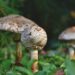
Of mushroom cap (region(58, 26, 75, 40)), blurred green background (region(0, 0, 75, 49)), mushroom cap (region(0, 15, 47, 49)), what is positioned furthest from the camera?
blurred green background (region(0, 0, 75, 49))

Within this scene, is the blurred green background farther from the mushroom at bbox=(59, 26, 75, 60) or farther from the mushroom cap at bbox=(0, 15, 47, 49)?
the mushroom cap at bbox=(0, 15, 47, 49)

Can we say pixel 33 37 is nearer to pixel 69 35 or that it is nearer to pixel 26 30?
pixel 26 30

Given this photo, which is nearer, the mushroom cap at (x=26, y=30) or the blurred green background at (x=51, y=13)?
the mushroom cap at (x=26, y=30)

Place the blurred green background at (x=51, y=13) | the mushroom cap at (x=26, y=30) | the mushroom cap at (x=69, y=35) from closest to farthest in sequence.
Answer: the mushroom cap at (x=26, y=30) → the mushroom cap at (x=69, y=35) → the blurred green background at (x=51, y=13)

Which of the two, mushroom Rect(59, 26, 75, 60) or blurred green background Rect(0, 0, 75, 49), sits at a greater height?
blurred green background Rect(0, 0, 75, 49)

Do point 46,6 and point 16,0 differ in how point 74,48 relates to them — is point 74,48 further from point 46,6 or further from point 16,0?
point 46,6

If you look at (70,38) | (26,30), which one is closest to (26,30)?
(26,30)

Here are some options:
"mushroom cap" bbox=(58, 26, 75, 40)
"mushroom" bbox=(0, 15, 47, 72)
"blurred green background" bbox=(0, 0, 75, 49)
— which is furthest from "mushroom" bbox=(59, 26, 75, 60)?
"blurred green background" bbox=(0, 0, 75, 49)

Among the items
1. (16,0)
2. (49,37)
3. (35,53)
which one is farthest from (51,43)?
(35,53)

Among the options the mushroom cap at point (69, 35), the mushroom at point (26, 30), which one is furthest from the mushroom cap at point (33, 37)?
the mushroom cap at point (69, 35)

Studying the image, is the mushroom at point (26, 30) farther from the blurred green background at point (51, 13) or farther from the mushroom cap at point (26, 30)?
the blurred green background at point (51, 13)
